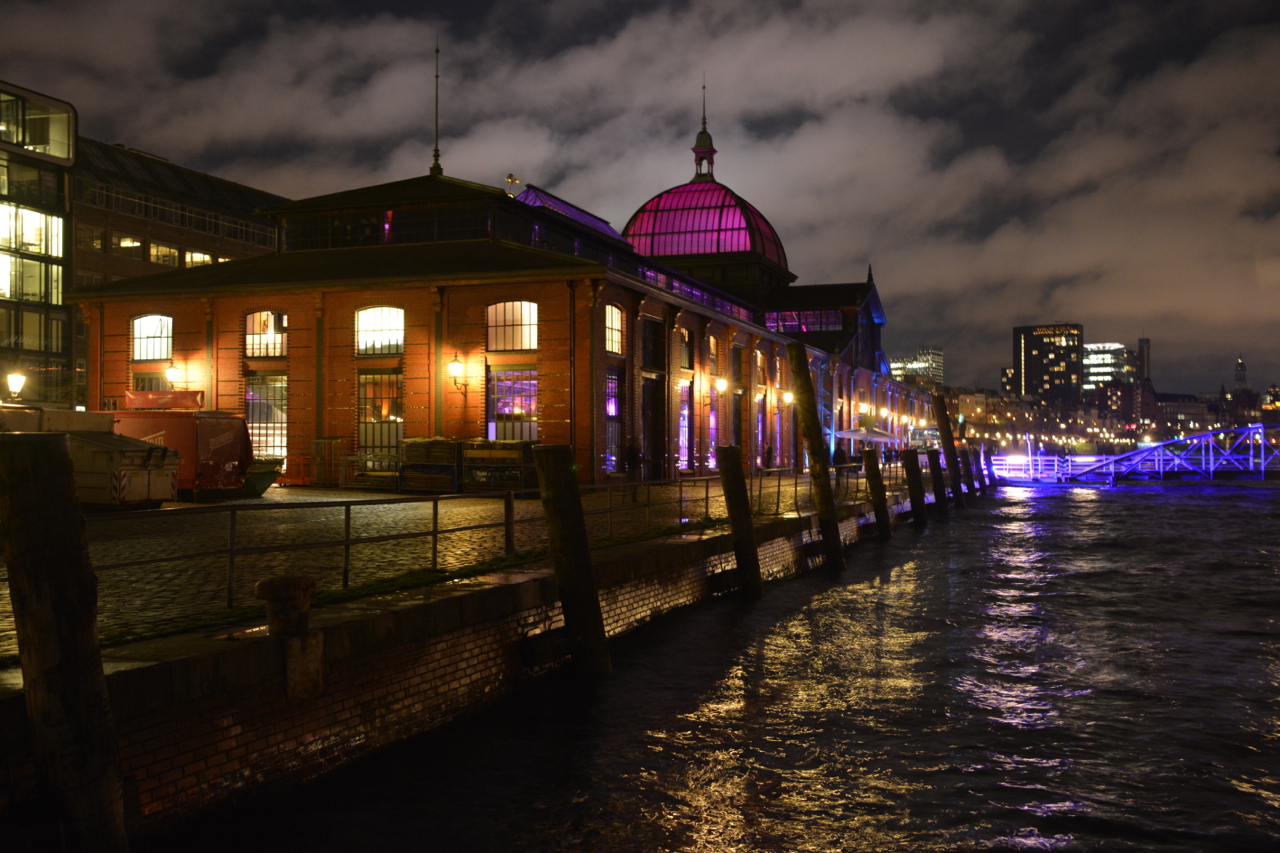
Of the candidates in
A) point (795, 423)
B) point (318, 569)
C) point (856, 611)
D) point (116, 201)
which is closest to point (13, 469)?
point (318, 569)

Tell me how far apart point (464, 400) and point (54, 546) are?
2340 centimetres

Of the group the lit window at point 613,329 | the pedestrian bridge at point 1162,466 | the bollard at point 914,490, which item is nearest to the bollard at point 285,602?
the lit window at point 613,329

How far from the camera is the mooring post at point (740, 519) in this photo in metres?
15.4

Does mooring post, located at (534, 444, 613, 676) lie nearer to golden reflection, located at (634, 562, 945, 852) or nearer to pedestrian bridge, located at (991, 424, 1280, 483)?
golden reflection, located at (634, 562, 945, 852)

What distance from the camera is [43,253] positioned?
2151 inches

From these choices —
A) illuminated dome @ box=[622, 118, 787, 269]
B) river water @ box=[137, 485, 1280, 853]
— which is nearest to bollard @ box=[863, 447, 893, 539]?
river water @ box=[137, 485, 1280, 853]

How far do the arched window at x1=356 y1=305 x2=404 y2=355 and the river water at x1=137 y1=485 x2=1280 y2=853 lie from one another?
16.9m

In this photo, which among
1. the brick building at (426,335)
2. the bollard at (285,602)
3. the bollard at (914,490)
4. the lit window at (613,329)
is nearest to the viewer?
the bollard at (285,602)

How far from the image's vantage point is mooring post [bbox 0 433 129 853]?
5.14 metres

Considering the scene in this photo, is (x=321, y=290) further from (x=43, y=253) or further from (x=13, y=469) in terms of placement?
(x=43, y=253)

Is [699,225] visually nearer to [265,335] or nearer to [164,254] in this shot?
[265,335]

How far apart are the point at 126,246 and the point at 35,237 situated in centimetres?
659

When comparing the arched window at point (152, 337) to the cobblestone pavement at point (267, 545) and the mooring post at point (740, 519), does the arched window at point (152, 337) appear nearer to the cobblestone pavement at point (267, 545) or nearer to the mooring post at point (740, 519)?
the cobblestone pavement at point (267, 545)

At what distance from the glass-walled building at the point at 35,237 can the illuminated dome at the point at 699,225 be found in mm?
32877
